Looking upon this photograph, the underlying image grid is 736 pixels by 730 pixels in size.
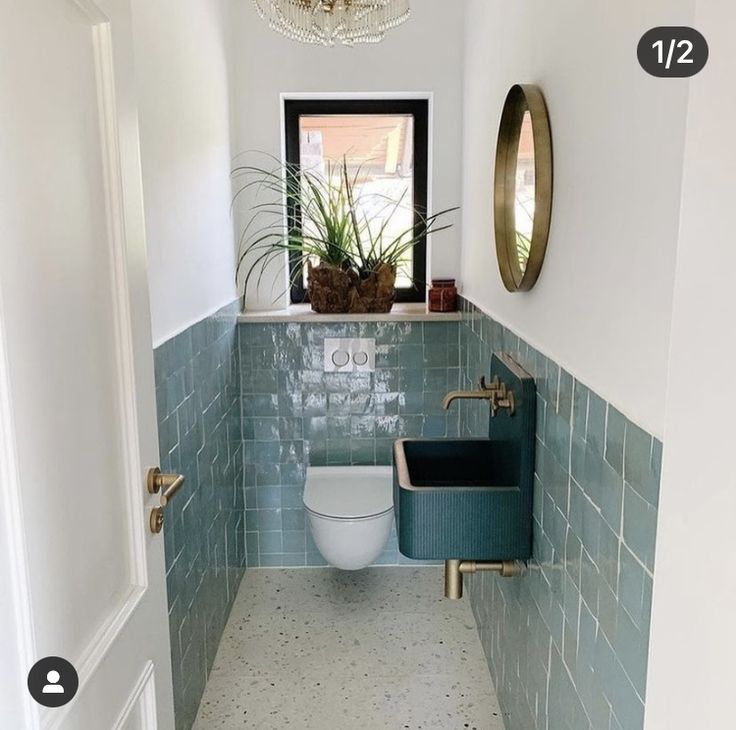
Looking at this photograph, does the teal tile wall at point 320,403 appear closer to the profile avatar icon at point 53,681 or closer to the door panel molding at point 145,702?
the door panel molding at point 145,702

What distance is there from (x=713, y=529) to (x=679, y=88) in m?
0.53

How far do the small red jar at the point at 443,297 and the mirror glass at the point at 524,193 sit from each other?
998 mm

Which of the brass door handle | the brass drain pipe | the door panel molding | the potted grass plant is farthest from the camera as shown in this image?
the potted grass plant

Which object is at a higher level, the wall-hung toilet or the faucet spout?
the faucet spout

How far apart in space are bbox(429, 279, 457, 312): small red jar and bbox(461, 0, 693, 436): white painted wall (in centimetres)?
97

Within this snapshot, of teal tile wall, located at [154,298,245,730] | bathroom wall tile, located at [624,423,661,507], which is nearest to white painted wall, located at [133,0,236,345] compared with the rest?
teal tile wall, located at [154,298,245,730]

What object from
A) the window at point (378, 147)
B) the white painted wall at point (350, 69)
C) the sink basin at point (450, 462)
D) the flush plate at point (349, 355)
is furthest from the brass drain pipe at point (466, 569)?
the white painted wall at point (350, 69)

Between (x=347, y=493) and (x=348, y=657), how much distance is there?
1.90 feet

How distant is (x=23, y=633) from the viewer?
2.39 ft

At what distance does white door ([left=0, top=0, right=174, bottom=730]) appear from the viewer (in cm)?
72

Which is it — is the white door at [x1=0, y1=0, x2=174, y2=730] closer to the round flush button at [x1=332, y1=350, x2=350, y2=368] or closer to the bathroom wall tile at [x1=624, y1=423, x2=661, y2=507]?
the bathroom wall tile at [x1=624, y1=423, x2=661, y2=507]

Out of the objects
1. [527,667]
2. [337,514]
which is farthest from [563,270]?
[337,514]

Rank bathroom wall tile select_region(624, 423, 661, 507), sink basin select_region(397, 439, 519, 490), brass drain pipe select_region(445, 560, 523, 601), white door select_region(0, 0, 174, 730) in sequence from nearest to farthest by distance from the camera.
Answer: white door select_region(0, 0, 174, 730)
bathroom wall tile select_region(624, 423, 661, 507)
brass drain pipe select_region(445, 560, 523, 601)
sink basin select_region(397, 439, 519, 490)

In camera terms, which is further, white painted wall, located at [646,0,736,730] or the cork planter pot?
the cork planter pot
